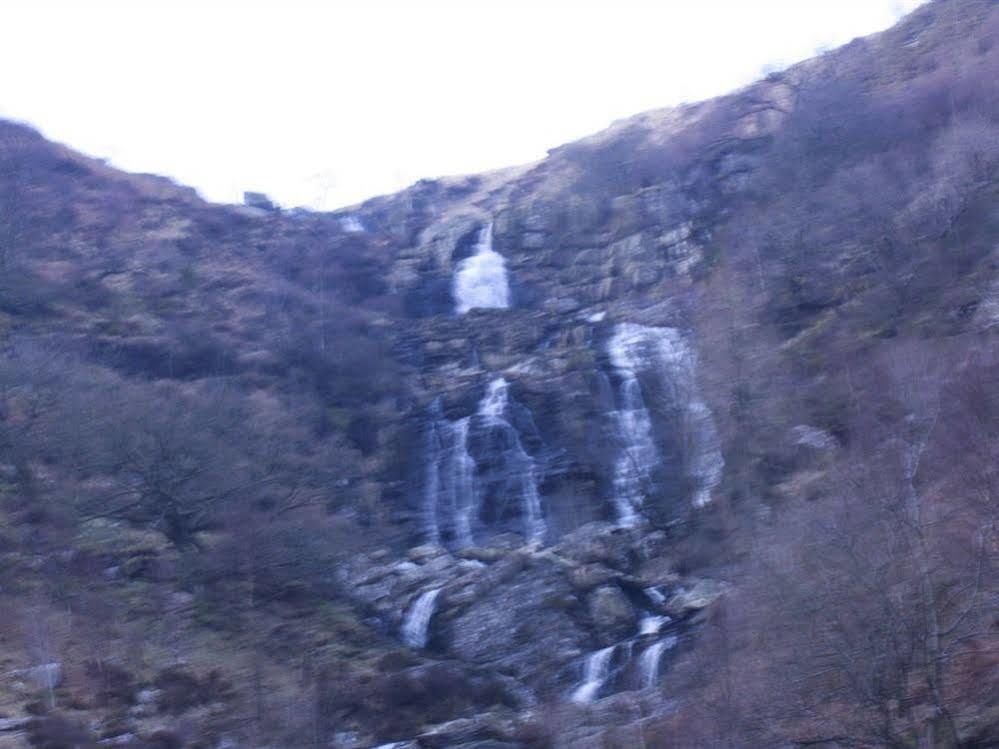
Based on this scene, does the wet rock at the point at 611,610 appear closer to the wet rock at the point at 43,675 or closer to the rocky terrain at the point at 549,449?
the rocky terrain at the point at 549,449

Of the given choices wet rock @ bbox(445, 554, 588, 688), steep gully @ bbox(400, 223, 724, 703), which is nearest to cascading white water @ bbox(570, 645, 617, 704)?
steep gully @ bbox(400, 223, 724, 703)

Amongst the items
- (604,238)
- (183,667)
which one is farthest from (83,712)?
(604,238)

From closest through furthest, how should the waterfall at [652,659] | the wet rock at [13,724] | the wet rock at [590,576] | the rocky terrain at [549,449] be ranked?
the rocky terrain at [549,449] → the wet rock at [13,724] → the waterfall at [652,659] → the wet rock at [590,576]

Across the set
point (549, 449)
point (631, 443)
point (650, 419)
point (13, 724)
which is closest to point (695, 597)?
point (631, 443)

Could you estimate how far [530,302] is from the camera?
54.3 m

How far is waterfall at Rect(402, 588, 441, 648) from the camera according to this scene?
30750mm

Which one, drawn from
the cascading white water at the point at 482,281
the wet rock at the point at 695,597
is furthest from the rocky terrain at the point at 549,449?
the cascading white water at the point at 482,281

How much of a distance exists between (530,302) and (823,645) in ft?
126

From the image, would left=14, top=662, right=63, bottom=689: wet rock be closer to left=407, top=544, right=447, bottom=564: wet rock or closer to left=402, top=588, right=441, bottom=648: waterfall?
left=402, top=588, right=441, bottom=648: waterfall

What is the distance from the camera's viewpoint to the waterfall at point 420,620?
30.8 m

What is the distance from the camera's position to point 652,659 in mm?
26547

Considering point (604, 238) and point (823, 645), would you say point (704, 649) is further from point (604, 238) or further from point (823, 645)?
point (604, 238)

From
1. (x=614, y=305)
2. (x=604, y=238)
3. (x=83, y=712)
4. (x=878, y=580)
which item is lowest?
(x=83, y=712)

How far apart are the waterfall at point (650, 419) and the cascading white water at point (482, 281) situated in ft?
37.2
